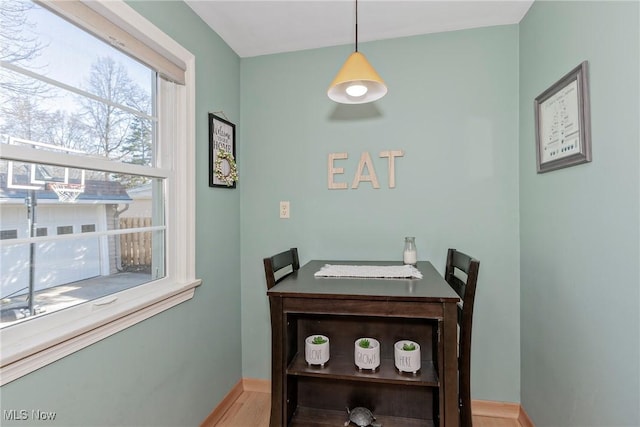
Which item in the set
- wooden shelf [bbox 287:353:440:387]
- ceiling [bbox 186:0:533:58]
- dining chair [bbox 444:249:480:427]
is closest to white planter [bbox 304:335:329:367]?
wooden shelf [bbox 287:353:440:387]

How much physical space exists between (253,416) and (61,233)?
4.97 feet

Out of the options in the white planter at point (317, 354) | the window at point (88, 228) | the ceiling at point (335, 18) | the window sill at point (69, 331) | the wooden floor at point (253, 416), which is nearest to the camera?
the window sill at point (69, 331)

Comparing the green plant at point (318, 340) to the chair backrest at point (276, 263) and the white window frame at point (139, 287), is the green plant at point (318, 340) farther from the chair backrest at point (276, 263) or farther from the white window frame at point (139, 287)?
the white window frame at point (139, 287)

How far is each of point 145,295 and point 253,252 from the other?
0.90 meters

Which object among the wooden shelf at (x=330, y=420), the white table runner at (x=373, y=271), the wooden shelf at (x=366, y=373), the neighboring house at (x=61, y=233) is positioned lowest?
the wooden shelf at (x=330, y=420)

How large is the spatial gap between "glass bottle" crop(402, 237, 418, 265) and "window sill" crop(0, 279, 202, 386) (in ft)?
4.17

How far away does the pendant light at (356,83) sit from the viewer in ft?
4.66

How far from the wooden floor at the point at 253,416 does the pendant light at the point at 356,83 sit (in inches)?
74.4

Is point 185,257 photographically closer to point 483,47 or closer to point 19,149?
point 19,149

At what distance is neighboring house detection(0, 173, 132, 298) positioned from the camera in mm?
989

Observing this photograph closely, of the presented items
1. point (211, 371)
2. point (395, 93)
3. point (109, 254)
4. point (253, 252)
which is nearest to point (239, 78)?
point (395, 93)

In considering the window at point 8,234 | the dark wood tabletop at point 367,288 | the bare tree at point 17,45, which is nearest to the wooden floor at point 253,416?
the dark wood tabletop at point 367,288

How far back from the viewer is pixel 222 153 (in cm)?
204

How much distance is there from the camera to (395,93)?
2.09 meters
